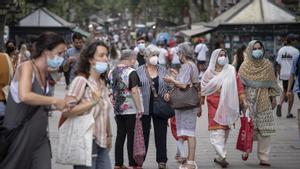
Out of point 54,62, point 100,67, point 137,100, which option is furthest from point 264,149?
point 54,62

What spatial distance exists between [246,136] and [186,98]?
3.57 ft

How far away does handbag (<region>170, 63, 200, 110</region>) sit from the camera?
10.1 meters

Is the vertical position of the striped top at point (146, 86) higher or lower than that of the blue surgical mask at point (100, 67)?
lower

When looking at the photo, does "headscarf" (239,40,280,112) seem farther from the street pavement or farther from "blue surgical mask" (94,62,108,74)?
"blue surgical mask" (94,62,108,74)

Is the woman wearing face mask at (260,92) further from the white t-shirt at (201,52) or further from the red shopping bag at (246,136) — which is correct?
the white t-shirt at (201,52)

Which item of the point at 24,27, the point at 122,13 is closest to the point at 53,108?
the point at 24,27

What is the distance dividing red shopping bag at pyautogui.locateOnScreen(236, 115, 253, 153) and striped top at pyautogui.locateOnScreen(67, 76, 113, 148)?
4.04 m

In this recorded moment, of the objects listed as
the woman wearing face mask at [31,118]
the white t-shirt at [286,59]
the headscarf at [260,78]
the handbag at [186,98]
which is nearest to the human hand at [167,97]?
the handbag at [186,98]

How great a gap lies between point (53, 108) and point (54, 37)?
1.97 feet

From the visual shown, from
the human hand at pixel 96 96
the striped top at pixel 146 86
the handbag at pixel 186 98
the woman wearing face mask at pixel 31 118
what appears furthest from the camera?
the striped top at pixel 146 86

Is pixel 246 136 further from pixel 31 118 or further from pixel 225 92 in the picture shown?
pixel 31 118

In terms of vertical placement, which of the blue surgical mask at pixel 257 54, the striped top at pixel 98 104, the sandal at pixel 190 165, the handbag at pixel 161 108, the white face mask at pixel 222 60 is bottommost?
the sandal at pixel 190 165

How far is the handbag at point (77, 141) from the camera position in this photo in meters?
6.57

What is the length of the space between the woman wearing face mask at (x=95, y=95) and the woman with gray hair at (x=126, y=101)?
286 cm
